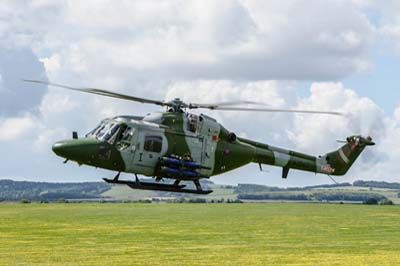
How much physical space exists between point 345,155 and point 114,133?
48.6ft

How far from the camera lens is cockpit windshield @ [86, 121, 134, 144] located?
3597cm

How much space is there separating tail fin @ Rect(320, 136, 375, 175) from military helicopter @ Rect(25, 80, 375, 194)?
6714mm

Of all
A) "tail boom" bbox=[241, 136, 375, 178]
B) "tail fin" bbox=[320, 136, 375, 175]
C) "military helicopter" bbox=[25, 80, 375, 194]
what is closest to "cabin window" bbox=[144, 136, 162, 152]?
"military helicopter" bbox=[25, 80, 375, 194]

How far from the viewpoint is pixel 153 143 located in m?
36.4

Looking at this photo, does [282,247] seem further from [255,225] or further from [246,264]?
[255,225]

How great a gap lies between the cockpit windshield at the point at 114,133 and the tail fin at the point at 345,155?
42.3ft

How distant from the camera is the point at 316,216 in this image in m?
159

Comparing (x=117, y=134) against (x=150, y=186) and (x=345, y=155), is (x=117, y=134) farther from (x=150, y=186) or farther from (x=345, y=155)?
(x=345, y=155)

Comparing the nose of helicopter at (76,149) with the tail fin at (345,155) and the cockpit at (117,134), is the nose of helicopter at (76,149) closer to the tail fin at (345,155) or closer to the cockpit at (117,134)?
the cockpit at (117,134)

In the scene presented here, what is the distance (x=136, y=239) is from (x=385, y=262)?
135 feet

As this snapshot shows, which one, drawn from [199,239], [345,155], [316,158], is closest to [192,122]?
[316,158]

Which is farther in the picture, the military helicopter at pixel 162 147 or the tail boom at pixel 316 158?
the tail boom at pixel 316 158

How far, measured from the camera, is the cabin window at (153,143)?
36.3m

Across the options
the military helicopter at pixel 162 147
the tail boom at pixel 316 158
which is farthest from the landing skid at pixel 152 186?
the tail boom at pixel 316 158
